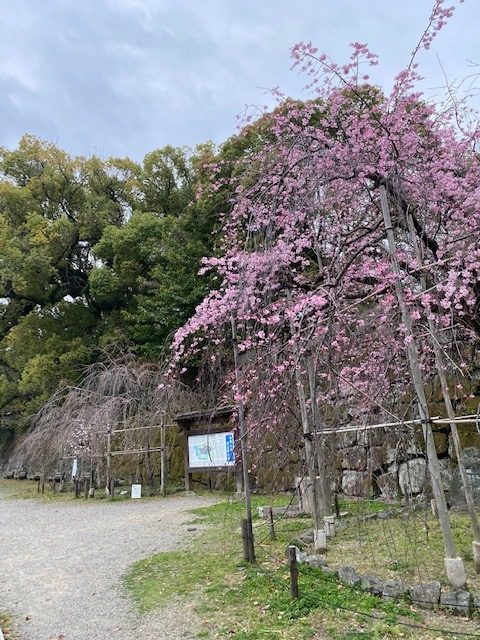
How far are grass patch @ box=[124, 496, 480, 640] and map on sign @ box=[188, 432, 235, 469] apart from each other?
4003 millimetres

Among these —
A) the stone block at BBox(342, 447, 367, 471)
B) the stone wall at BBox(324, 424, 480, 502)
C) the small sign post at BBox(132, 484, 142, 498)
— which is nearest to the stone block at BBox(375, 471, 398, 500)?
the stone wall at BBox(324, 424, 480, 502)

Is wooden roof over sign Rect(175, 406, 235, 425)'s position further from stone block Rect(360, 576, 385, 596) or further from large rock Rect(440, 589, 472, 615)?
large rock Rect(440, 589, 472, 615)

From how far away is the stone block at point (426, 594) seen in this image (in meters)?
2.94

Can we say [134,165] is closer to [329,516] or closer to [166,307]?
[166,307]

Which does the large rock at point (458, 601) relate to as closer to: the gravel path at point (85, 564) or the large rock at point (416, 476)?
the gravel path at point (85, 564)

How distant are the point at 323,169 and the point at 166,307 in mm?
9152

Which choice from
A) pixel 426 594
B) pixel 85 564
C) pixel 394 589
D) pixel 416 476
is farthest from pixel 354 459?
pixel 426 594

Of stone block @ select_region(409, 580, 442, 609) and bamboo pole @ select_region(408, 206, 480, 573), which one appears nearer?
stone block @ select_region(409, 580, 442, 609)

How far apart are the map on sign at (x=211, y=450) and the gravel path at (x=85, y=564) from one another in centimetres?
85

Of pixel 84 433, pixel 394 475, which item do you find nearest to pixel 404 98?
pixel 394 475

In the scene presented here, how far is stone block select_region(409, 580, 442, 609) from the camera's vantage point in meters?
2.94

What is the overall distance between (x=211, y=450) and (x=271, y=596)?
22.0 feet

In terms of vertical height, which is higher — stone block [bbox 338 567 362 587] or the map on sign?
the map on sign

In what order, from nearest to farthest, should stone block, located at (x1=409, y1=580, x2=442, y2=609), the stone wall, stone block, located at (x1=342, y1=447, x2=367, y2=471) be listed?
stone block, located at (x1=409, y1=580, x2=442, y2=609)
the stone wall
stone block, located at (x1=342, y1=447, x2=367, y2=471)
